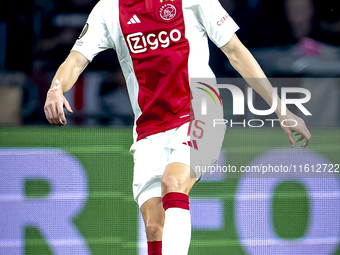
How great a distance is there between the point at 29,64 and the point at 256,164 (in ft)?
5.84

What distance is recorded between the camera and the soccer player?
1.84 metres

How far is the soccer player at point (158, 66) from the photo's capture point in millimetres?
1839

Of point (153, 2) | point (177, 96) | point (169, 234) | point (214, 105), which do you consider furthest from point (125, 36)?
point (169, 234)

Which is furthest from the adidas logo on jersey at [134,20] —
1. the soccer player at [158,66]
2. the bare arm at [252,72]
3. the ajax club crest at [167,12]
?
the bare arm at [252,72]

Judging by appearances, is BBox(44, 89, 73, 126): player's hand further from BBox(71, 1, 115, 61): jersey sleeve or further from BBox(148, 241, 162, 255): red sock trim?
BBox(148, 241, 162, 255): red sock trim

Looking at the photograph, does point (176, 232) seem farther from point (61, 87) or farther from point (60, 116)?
point (61, 87)

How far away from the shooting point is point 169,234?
149cm

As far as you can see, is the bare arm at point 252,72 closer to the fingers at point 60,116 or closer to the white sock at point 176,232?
the white sock at point 176,232

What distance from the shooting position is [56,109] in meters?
1.61

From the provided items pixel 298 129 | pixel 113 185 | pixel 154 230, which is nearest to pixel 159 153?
pixel 154 230

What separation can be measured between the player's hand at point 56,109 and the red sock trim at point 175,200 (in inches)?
18.6

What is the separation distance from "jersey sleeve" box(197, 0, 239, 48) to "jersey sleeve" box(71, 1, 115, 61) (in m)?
0.45

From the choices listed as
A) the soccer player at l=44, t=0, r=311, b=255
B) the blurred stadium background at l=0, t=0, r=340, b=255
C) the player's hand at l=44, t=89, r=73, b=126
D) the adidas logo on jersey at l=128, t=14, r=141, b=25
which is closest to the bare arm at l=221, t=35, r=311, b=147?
the soccer player at l=44, t=0, r=311, b=255

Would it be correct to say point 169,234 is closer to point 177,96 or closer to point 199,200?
point 177,96
